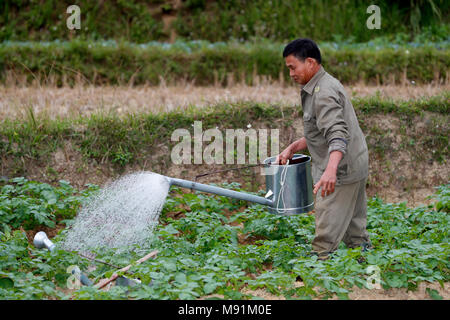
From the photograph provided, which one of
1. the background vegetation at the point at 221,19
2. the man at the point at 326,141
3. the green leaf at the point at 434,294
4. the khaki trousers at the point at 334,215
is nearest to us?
the green leaf at the point at 434,294

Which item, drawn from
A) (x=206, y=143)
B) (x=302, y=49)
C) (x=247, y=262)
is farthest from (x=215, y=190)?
(x=206, y=143)

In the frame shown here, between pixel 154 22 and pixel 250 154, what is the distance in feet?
15.3

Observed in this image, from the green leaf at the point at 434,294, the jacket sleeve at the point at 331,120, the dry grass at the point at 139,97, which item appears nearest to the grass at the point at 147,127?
the dry grass at the point at 139,97

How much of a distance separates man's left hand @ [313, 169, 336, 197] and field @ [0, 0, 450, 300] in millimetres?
373

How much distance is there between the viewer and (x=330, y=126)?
149 inches

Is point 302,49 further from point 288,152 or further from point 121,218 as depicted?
point 121,218

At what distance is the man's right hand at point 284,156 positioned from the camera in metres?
4.30

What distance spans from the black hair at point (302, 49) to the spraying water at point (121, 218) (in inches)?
45.5

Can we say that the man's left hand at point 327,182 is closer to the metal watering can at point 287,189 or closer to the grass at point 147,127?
the metal watering can at point 287,189

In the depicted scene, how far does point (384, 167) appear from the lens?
6.21m

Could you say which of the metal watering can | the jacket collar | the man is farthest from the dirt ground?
the jacket collar

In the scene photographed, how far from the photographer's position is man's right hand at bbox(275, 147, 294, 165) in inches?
169

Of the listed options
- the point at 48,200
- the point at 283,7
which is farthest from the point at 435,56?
the point at 48,200
